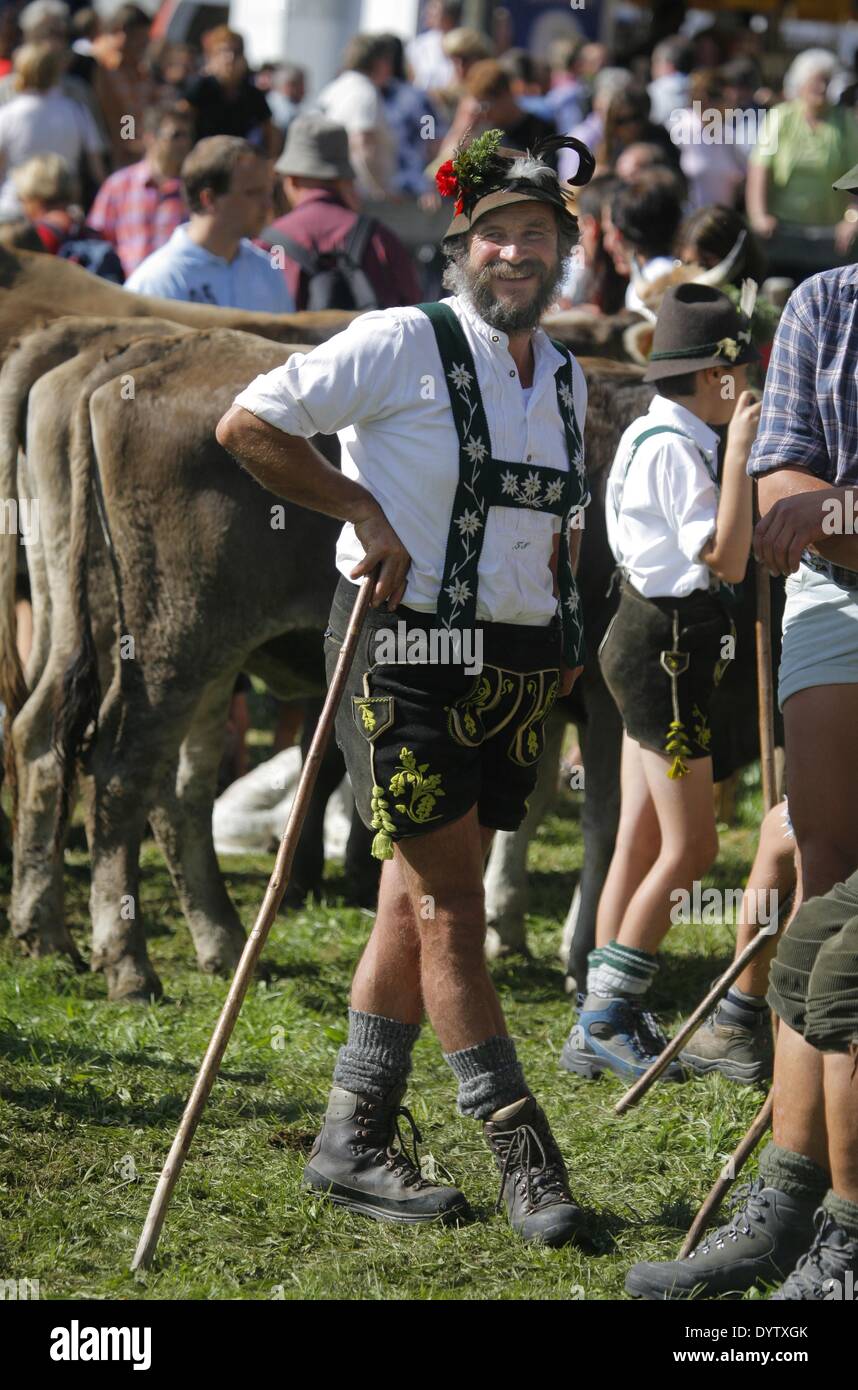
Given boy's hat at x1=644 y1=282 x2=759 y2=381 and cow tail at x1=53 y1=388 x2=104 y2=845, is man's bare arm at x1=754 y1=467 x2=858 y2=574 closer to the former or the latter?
boy's hat at x1=644 y1=282 x2=759 y2=381

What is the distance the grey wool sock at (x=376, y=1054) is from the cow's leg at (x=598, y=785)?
211 cm

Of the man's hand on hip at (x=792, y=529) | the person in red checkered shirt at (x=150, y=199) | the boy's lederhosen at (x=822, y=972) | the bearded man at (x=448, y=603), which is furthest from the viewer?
the person in red checkered shirt at (x=150, y=199)

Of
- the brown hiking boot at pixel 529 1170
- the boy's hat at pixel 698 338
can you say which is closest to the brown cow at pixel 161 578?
the boy's hat at pixel 698 338

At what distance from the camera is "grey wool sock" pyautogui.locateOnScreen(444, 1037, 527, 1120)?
413 cm

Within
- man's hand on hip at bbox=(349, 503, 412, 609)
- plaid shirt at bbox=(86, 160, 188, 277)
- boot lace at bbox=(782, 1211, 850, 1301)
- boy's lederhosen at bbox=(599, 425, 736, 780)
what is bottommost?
boot lace at bbox=(782, 1211, 850, 1301)

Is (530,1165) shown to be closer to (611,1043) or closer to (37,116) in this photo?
(611,1043)

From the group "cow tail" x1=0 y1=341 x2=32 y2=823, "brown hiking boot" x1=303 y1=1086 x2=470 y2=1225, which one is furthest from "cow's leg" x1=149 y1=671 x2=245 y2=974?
"brown hiking boot" x1=303 y1=1086 x2=470 y2=1225

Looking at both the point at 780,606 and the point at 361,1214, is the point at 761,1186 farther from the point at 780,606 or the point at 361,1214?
the point at 780,606

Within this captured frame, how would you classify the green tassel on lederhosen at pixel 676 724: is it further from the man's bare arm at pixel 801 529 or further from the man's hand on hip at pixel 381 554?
the man's bare arm at pixel 801 529

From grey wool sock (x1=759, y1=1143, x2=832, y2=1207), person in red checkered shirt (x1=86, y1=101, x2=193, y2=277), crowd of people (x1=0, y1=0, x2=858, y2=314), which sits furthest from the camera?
person in red checkered shirt (x1=86, y1=101, x2=193, y2=277)

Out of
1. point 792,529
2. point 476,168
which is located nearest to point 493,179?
point 476,168

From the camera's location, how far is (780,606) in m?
6.16

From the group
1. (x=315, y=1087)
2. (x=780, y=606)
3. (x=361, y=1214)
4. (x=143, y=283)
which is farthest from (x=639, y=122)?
(x=361, y=1214)

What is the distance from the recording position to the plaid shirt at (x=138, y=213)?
32.9 ft
